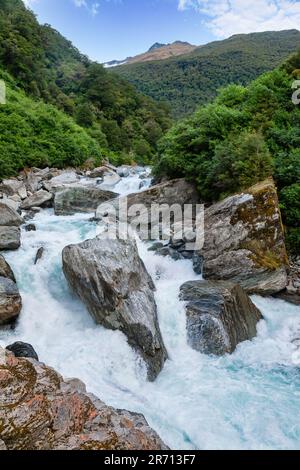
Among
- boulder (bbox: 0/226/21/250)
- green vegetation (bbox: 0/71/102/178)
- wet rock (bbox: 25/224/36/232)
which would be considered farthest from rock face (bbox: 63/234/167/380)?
green vegetation (bbox: 0/71/102/178)

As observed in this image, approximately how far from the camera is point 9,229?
10.2m

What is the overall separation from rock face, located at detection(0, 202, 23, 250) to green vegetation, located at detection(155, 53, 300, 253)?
6104mm

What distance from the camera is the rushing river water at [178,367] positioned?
18.6ft

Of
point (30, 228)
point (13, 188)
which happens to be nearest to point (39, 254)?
point (30, 228)

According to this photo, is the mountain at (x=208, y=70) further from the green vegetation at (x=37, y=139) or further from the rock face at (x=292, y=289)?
the rock face at (x=292, y=289)

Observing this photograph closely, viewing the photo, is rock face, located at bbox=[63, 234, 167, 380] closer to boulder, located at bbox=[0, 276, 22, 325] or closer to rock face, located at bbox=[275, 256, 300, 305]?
boulder, located at bbox=[0, 276, 22, 325]

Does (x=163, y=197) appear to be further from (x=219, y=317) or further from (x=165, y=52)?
(x=165, y=52)

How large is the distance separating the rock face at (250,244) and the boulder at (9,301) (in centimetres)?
466

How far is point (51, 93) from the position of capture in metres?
35.1

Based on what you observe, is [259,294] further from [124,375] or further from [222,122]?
[222,122]

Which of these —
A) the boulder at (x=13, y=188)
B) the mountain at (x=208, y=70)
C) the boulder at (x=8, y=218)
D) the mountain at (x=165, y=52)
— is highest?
the mountain at (x=165, y=52)

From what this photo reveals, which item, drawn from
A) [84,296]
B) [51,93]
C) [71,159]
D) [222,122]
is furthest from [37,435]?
[51,93]

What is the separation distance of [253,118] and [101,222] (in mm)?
7073

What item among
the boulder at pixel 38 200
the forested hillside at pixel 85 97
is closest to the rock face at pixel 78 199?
the boulder at pixel 38 200
